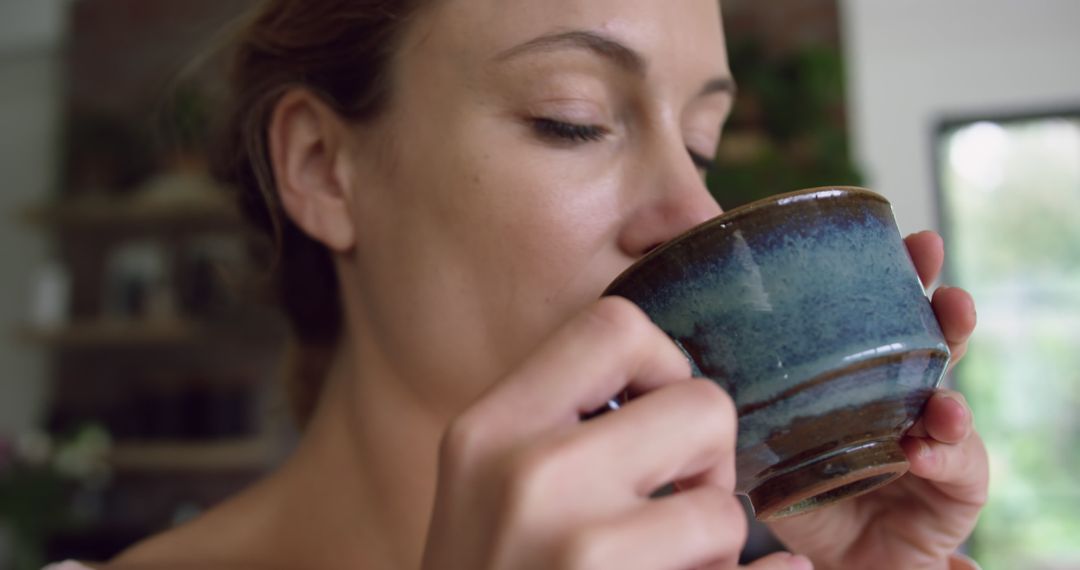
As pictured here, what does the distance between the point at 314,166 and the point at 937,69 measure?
11.4ft

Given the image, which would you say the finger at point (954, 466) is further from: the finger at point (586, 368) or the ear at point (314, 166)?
the ear at point (314, 166)

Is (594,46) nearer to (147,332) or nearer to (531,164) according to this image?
(531,164)

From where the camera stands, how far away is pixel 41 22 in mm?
3896

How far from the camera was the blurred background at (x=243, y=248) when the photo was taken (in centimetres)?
338

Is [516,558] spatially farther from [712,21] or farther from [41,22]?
[41,22]

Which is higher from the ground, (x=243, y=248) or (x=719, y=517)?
(x=719, y=517)

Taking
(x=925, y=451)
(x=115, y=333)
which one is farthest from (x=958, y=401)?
(x=115, y=333)

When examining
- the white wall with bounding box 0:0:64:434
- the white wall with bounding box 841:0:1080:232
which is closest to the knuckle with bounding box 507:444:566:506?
the white wall with bounding box 841:0:1080:232

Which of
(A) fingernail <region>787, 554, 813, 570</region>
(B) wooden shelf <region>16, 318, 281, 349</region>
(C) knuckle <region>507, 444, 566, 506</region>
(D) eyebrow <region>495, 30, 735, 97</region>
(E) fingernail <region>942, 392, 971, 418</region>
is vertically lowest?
(B) wooden shelf <region>16, 318, 281, 349</region>

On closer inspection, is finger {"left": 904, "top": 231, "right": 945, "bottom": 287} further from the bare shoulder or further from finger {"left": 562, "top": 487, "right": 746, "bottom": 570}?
Answer: the bare shoulder

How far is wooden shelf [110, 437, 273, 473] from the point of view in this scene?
322 centimetres

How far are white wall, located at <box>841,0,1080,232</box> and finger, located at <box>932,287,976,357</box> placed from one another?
10.0ft

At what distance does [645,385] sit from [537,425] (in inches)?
2.8

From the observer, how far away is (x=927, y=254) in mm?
654
